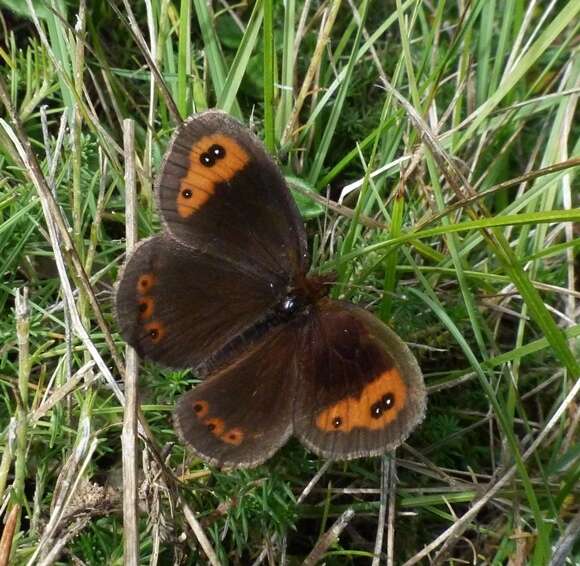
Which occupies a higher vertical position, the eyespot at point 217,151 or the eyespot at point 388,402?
the eyespot at point 217,151

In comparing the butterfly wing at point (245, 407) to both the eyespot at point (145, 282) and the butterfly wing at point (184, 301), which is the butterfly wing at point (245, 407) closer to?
the butterfly wing at point (184, 301)

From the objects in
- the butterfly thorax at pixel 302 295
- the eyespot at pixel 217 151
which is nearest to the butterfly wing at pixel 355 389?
the butterfly thorax at pixel 302 295

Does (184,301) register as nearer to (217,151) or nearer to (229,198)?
(229,198)

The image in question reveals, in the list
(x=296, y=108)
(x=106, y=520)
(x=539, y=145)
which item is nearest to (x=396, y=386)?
(x=106, y=520)

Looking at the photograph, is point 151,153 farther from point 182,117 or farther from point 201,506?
point 201,506

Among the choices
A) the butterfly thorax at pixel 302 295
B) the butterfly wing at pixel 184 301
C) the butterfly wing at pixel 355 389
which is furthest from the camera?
the butterfly thorax at pixel 302 295

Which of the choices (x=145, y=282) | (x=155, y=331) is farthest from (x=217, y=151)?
(x=155, y=331)

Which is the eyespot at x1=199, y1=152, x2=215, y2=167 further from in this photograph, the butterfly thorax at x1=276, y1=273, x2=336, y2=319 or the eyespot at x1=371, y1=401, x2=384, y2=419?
the eyespot at x1=371, y1=401, x2=384, y2=419

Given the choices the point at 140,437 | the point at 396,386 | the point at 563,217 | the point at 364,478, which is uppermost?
the point at 563,217
